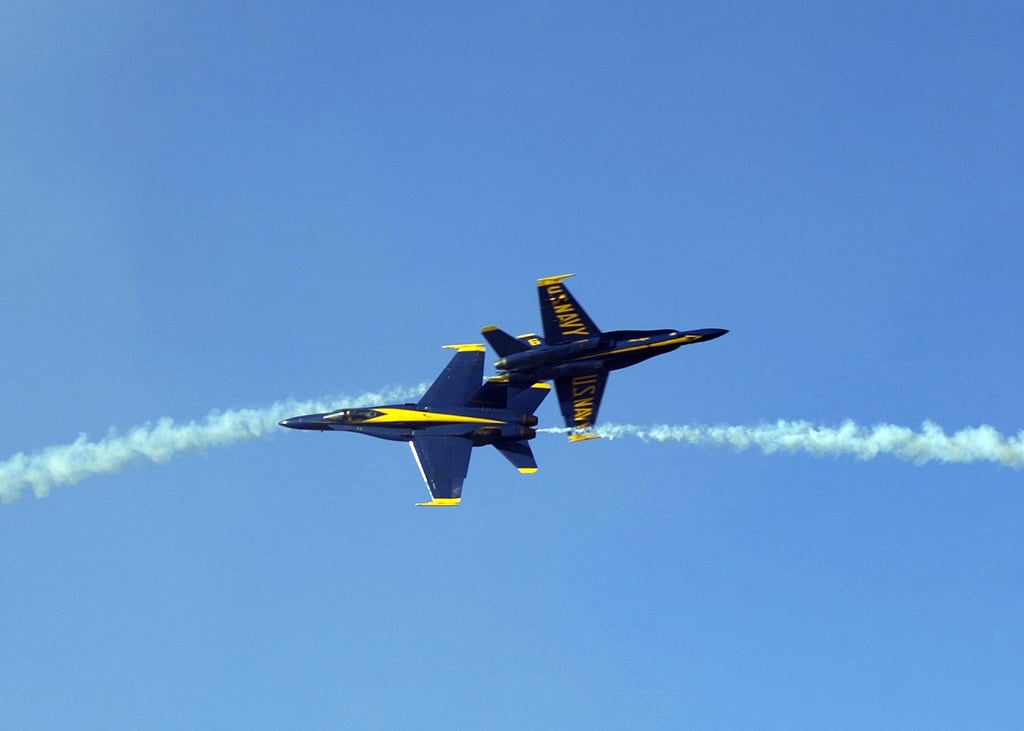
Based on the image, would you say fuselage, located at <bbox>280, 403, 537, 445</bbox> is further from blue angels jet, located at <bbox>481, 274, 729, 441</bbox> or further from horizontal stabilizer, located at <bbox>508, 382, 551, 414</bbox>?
blue angels jet, located at <bbox>481, 274, 729, 441</bbox>

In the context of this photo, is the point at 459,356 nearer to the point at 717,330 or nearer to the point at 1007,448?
the point at 717,330

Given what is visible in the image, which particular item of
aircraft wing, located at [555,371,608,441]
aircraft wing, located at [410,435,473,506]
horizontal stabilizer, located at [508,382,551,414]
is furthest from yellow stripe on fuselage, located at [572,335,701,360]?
aircraft wing, located at [410,435,473,506]

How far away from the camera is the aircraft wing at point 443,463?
91062 millimetres

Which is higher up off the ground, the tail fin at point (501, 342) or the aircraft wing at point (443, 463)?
the tail fin at point (501, 342)

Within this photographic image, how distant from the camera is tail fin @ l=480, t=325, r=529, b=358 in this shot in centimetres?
9631

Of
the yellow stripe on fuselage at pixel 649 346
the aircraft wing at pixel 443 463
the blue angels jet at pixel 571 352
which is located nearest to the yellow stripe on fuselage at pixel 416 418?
the aircraft wing at pixel 443 463

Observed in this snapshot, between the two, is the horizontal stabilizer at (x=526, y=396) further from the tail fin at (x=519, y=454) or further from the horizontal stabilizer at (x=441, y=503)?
the horizontal stabilizer at (x=441, y=503)

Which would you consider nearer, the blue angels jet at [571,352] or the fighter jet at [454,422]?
the fighter jet at [454,422]

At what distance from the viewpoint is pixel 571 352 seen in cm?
9544

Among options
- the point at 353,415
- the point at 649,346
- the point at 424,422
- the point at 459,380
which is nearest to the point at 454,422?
the point at 424,422

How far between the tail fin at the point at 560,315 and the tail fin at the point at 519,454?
8.18 meters

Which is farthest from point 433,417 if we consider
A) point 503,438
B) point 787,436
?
point 787,436

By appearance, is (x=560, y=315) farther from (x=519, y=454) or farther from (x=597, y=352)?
(x=519, y=454)

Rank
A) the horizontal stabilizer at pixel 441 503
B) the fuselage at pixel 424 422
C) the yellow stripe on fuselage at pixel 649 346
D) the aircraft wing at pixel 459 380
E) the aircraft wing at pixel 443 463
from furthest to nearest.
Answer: the aircraft wing at pixel 459 380 < the yellow stripe on fuselage at pixel 649 346 < the fuselage at pixel 424 422 < the aircraft wing at pixel 443 463 < the horizontal stabilizer at pixel 441 503
